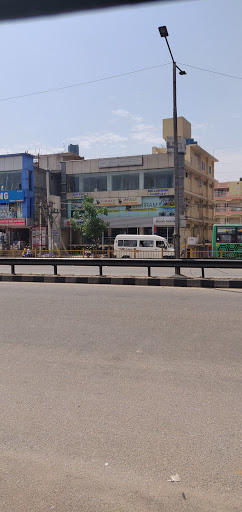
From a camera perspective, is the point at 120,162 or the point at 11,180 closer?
the point at 11,180

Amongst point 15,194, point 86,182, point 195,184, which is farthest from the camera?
point 195,184

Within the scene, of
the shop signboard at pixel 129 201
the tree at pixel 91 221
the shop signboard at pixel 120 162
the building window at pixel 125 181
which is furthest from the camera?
the building window at pixel 125 181

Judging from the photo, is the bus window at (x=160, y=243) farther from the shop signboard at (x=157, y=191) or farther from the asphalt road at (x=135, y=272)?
the asphalt road at (x=135, y=272)

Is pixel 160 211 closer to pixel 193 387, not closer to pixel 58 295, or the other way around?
pixel 58 295

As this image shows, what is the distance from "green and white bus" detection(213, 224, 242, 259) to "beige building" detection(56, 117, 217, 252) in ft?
18.5

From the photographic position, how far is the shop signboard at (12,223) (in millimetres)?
38625

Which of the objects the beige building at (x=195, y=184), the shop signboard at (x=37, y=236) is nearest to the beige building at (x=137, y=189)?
the beige building at (x=195, y=184)

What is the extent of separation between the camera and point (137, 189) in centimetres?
3984

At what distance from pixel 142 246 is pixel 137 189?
1115cm

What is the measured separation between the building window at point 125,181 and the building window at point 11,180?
9.52 m

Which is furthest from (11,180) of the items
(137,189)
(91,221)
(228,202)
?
(228,202)

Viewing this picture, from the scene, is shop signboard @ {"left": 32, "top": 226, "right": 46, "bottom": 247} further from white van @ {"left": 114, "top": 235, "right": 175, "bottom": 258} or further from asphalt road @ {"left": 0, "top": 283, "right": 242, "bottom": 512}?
asphalt road @ {"left": 0, "top": 283, "right": 242, "bottom": 512}

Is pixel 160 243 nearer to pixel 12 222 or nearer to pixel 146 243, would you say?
pixel 146 243

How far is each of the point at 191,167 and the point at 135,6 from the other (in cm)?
4017
